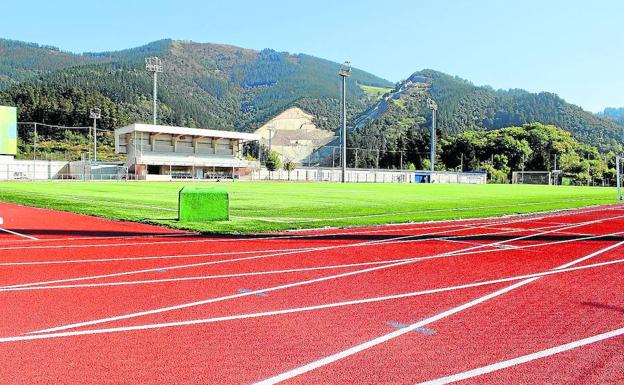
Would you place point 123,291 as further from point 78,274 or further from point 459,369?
point 459,369

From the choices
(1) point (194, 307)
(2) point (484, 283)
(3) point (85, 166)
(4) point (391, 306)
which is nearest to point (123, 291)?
(1) point (194, 307)

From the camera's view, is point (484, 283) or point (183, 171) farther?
point (183, 171)

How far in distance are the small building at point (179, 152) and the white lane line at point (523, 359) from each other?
79.8 metres

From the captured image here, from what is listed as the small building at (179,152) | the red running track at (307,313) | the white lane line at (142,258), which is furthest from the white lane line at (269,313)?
the small building at (179,152)

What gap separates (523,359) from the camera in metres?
4.33

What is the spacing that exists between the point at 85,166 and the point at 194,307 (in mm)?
83993

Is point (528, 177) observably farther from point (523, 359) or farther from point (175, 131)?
point (523, 359)

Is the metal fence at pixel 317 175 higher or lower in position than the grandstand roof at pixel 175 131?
lower

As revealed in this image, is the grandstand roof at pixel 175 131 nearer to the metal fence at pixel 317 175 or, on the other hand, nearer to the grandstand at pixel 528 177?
the metal fence at pixel 317 175

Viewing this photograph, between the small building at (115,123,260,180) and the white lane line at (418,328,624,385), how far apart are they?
79.8 metres

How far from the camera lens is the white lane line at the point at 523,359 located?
388 cm

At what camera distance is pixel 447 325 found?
17.3ft

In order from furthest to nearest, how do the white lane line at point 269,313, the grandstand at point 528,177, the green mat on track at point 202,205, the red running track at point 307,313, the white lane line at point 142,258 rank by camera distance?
the grandstand at point 528,177 < the green mat on track at point 202,205 < the white lane line at point 142,258 < the white lane line at point 269,313 < the red running track at point 307,313

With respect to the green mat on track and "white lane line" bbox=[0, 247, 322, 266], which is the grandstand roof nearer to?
the green mat on track
